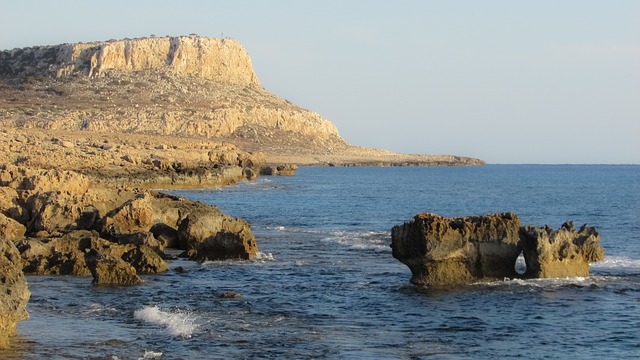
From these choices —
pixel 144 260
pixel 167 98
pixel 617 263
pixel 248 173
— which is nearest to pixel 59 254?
pixel 144 260

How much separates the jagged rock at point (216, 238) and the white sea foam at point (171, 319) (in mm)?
8654

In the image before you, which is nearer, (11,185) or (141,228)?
(141,228)

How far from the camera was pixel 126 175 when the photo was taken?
205 ft

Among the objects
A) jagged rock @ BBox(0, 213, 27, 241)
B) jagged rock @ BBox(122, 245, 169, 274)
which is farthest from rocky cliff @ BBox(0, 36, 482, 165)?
jagged rock @ BBox(122, 245, 169, 274)

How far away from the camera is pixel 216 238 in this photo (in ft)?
95.7

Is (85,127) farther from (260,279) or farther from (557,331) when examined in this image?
(557,331)

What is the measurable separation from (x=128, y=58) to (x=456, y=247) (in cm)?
14612

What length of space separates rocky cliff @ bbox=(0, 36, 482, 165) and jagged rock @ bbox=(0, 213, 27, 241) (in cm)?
9966

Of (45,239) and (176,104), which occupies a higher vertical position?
(176,104)

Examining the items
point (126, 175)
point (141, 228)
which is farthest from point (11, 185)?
point (126, 175)

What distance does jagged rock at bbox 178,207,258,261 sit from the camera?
29.1 m

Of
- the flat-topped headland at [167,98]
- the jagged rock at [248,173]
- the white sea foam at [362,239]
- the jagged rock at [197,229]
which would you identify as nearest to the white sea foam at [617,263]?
the white sea foam at [362,239]

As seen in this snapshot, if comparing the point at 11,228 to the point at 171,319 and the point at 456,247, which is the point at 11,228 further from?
the point at 456,247

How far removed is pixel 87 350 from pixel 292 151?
140125 millimetres
